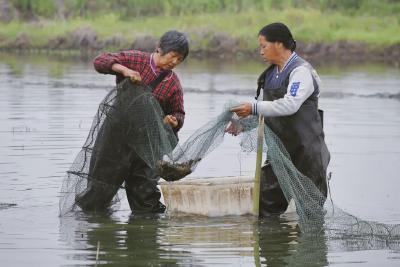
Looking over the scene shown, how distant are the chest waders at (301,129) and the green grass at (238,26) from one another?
3345cm

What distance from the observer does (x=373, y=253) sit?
27.9ft

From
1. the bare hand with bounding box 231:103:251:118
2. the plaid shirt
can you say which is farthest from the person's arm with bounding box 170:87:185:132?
the bare hand with bounding box 231:103:251:118

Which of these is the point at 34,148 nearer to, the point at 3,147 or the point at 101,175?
the point at 3,147

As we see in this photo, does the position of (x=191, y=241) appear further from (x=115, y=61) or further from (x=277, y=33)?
(x=277, y=33)

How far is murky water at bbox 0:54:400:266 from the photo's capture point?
8.33 m

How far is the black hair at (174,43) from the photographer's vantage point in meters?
9.34

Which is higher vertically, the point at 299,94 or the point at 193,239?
the point at 299,94

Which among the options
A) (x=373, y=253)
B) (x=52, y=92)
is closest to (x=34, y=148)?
(x=373, y=253)

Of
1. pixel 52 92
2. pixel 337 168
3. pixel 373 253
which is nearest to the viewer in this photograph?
pixel 373 253

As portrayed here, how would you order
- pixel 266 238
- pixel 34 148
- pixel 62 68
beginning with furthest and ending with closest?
pixel 62 68 → pixel 34 148 → pixel 266 238

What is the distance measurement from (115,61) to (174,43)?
526mm

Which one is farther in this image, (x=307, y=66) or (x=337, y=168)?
(x=337, y=168)

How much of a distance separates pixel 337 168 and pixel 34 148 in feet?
12.8

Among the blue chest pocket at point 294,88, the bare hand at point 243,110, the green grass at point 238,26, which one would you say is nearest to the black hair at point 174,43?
the bare hand at point 243,110
